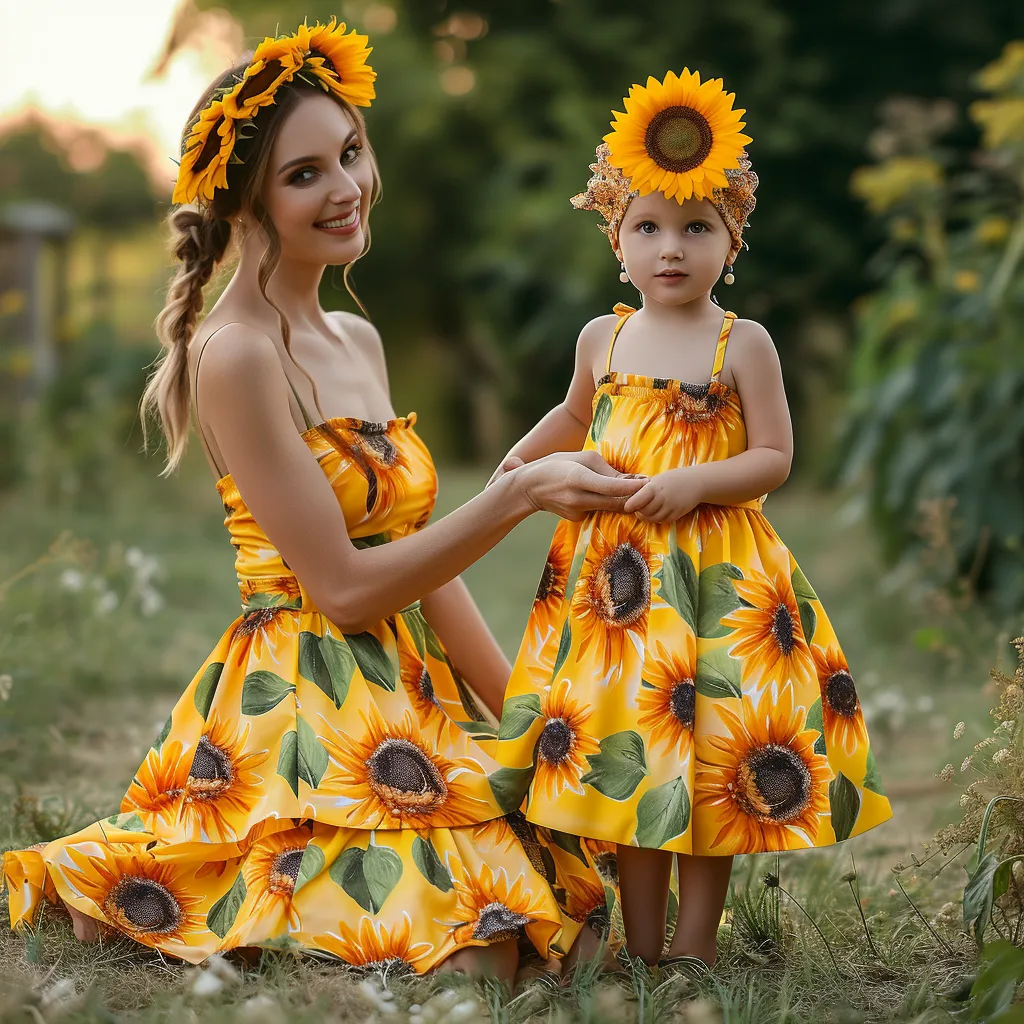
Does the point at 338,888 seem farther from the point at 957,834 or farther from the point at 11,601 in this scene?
the point at 11,601

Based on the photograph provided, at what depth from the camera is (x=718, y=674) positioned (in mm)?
1849

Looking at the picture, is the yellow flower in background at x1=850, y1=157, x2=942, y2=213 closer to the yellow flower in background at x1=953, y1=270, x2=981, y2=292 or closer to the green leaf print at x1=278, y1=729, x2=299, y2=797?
the yellow flower in background at x1=953, y1=270, x2=981, y2=292

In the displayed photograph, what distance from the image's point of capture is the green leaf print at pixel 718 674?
184cm

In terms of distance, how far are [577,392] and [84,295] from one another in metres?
10.1

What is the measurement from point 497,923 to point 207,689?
0.62 metres

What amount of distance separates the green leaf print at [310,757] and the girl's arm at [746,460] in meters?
0.60

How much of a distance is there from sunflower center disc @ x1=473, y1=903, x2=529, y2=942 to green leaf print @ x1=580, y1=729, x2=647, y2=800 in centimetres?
24

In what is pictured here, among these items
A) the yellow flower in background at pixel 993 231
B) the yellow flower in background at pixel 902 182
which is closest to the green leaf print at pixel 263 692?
the yellow flower in background at pixel 993 231

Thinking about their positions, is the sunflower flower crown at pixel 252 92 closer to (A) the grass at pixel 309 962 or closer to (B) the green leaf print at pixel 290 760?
(B) the green leaf print at pixel 290 760

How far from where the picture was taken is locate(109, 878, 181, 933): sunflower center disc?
200 cm

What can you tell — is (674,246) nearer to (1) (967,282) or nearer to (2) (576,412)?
(2) (576,412)

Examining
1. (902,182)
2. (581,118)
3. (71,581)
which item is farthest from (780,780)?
(581,118)

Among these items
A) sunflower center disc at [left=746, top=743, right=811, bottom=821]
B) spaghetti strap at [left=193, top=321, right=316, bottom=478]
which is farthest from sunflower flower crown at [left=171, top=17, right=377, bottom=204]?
sunflower center disc at [left=746, top=743, right=811, bottom=821]

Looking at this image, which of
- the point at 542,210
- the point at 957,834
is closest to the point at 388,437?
the point at 957,834
